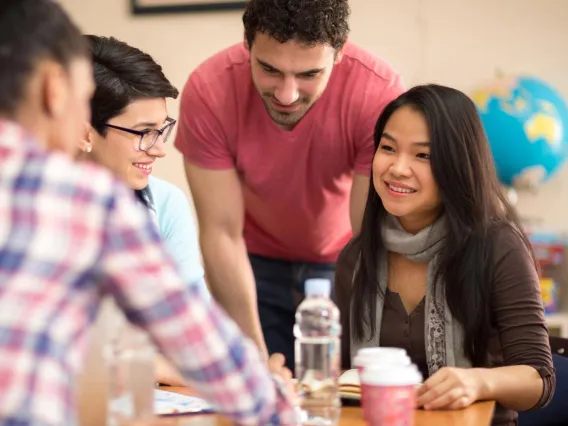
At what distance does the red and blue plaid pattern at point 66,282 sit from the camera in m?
0.82

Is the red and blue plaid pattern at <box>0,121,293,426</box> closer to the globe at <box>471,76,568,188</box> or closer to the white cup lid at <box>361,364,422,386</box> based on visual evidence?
the white cup lid at <box>361,364,422,386</box>

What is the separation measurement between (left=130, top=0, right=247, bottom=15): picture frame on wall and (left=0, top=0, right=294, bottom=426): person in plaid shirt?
3.10 metres

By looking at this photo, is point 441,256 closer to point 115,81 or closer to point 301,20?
point 301,20

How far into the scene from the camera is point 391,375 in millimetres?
1280

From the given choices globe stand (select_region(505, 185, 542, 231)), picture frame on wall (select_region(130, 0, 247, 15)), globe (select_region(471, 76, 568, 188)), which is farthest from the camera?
picture frame on wall (select_region(130, 0, 247, 15))

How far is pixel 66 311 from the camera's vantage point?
84 centimetres

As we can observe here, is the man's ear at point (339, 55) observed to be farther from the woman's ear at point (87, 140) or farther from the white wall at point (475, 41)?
the white wall at point (475, 41)

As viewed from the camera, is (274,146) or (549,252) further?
(549,252)

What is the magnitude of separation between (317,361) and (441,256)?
1.70 feet

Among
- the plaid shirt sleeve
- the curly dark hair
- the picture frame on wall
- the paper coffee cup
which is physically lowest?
the paper coffee cup

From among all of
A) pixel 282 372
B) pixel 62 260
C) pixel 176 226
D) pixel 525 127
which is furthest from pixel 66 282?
pixel 525 127

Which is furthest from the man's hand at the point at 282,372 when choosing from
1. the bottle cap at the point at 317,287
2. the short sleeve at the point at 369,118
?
the short sleeve at the point at 369,118

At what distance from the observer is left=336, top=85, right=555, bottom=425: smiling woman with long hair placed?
5.99ft

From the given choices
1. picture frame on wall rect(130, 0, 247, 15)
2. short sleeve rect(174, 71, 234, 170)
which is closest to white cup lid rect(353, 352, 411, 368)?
short sleeve rect(174, 71, 234, 170)
